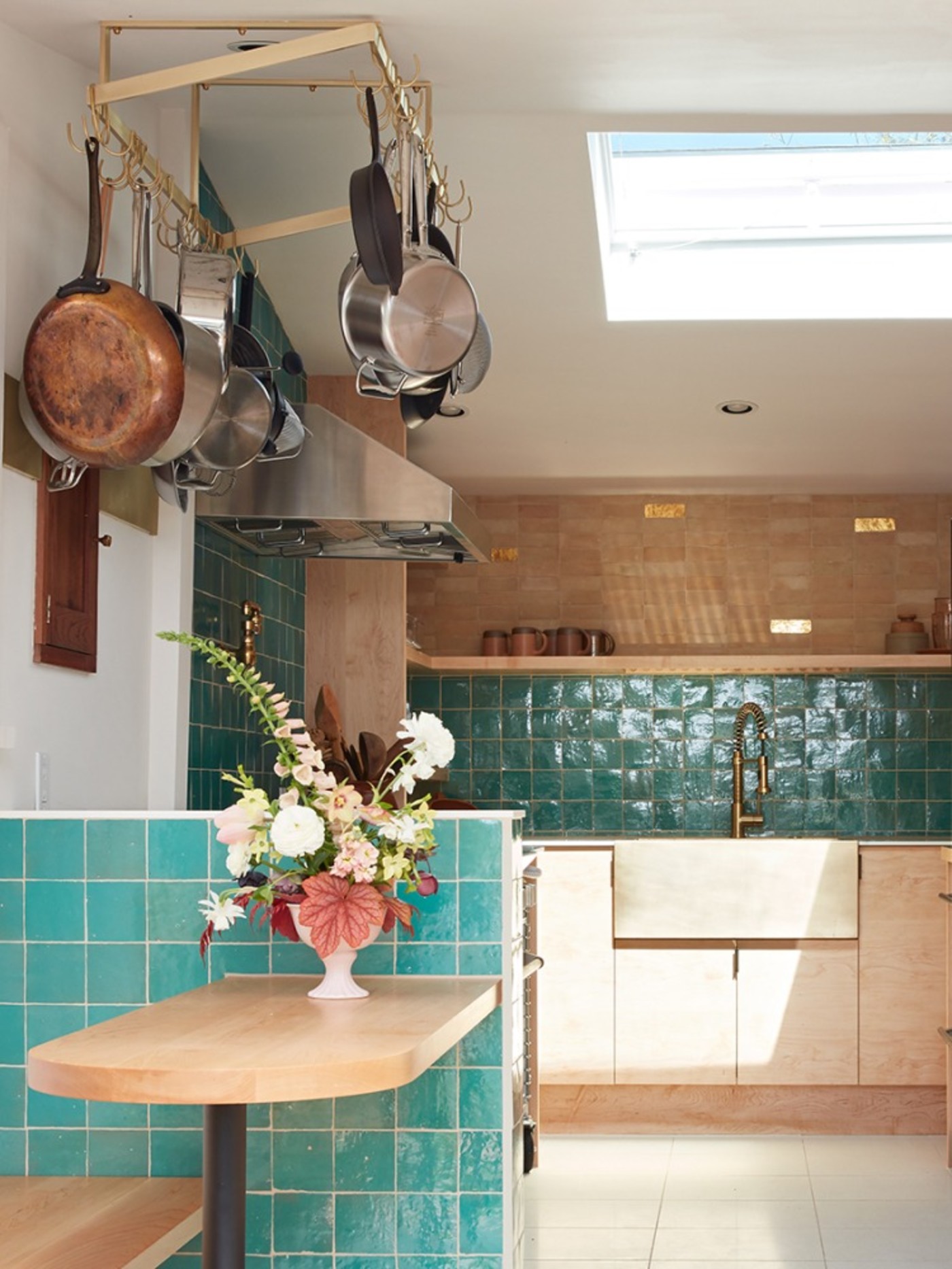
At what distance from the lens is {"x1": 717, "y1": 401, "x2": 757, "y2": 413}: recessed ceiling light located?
18.1ft

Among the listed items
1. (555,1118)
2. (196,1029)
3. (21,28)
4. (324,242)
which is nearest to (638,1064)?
(555,1118)

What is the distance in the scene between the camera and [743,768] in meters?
6.45

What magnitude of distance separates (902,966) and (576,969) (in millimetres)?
1097

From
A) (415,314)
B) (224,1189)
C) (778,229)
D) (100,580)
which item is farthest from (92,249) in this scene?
(778,229)

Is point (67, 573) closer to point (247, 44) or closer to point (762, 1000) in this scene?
point (247, 44)

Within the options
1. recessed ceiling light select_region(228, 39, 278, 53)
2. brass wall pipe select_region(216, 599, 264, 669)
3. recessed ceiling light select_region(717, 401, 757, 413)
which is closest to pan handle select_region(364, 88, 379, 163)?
recessed ceiling light select_region(228, 39, 278, 53)

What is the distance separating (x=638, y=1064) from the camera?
17.6 feet

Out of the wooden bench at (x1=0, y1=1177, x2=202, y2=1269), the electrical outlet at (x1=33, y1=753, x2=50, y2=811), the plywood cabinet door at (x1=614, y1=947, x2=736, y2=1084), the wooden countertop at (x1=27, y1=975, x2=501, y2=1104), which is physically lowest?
the plywood cabinet door at (x1=614, y1=947, x2=736, y2=1084)

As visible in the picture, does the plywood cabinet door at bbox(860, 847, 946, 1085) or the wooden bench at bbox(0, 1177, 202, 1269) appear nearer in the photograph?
the wooden bench at bbox(0, 1177, 202, 1269)

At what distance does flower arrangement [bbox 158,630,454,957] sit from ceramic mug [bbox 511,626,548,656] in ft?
12.0

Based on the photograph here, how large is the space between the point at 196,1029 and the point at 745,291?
3190 millimetres

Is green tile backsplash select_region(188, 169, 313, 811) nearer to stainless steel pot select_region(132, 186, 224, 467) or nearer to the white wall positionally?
the white wall

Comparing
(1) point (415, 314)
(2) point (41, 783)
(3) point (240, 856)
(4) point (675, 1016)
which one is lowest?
(4) point (675, 1016)

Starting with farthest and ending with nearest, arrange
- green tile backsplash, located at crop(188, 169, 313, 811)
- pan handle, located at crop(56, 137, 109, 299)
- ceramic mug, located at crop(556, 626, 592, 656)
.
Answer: ceramic mug, located at crop(556, 626, 592, 656)
green tile backsplash, located at crop(188, 169, 313, 811)
pan handle, located at crop(56, 137, 109, 299)
